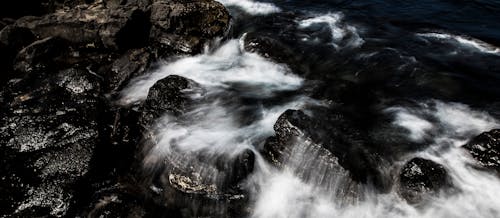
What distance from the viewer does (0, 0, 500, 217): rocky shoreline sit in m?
7.28

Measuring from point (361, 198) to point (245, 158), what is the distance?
88.4 inches

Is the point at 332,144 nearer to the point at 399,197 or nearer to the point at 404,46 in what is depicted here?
the point at 399,197

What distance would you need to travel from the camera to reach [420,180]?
6.98 meters

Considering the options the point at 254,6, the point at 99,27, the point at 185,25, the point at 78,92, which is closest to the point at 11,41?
the point at 99,27

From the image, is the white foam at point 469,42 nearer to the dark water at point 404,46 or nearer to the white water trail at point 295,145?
the dark water at point 404,46

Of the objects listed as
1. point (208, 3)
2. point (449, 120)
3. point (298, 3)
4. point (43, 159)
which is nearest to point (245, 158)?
point (43, 159)

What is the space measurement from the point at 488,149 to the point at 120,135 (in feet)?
24.4

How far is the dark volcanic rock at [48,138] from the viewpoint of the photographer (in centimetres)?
747

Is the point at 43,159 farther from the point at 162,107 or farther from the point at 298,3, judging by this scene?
the point at 298,3

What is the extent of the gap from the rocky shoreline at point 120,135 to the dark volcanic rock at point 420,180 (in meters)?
0.02

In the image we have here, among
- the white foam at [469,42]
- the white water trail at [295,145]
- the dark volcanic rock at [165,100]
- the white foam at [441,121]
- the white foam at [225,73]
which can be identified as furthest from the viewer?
the white foam at [469,42]

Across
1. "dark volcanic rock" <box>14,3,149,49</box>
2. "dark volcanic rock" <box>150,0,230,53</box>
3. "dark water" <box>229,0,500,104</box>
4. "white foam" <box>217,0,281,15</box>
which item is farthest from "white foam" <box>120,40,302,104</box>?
"white foam" <box>217,0,281,15</box>

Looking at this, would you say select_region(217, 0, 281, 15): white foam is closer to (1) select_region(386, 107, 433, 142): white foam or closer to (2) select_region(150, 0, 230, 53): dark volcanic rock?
(2) select_region(150, 0, 230, 53): dark volcanic rock

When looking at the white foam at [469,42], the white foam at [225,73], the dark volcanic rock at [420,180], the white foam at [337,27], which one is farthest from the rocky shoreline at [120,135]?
the white foam at [469,42]
